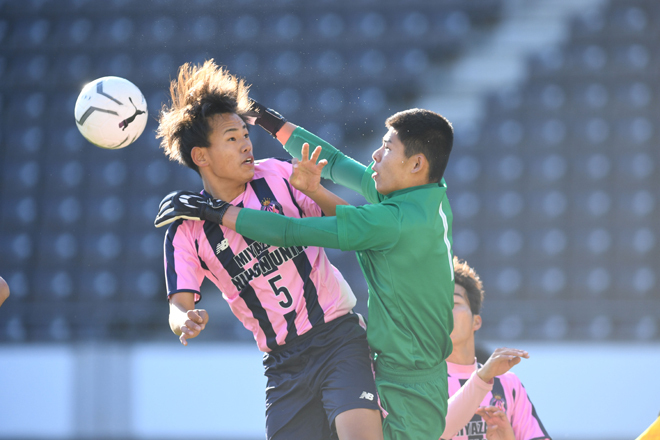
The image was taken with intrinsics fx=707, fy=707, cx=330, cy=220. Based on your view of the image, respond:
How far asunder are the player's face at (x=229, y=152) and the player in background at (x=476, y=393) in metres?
1.27

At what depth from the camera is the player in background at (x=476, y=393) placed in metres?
2.94

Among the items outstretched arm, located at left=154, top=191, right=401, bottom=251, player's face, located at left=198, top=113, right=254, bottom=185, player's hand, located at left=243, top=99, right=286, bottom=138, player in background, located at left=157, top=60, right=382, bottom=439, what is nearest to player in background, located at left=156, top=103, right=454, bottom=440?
outstretched arm, located at left=154, top=191, right=401, bottom=251

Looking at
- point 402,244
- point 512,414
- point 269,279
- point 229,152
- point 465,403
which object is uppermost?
point 229,152

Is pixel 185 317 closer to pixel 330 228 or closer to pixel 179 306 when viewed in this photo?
pixel 179 306

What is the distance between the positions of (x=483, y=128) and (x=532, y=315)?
3464 millimetres

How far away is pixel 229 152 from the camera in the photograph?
114 inches

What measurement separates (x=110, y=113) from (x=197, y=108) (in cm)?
50

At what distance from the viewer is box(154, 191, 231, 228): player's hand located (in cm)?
268

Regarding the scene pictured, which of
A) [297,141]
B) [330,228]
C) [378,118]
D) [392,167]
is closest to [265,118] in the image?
[297,141]

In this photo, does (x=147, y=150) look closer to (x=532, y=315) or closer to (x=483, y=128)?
(x=483, y=128)

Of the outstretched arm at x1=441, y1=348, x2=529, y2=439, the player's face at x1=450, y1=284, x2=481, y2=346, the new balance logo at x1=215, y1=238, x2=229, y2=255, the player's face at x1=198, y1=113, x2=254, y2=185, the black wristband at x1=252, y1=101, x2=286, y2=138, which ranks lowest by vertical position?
the outstretched arm at x1=441, y1=348, x2=529, y2=439

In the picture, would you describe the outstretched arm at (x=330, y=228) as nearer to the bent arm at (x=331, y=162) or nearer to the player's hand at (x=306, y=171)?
the player's hand at (x=306, y=171)

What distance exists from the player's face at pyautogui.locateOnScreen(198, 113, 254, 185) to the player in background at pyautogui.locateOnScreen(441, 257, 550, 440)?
4.15ft

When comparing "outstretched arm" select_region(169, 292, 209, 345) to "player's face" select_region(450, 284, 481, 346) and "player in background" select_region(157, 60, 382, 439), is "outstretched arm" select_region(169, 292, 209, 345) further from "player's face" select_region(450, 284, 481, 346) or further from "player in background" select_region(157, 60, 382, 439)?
"player's face" select_region(450, 284, 481, 346)
